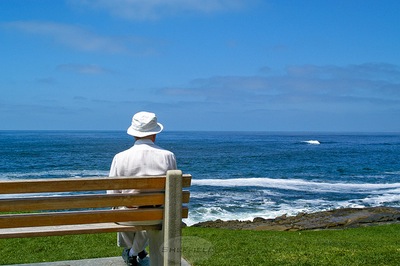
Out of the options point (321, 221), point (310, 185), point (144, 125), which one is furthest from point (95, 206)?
point (310, 185)

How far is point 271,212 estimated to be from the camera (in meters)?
23.0

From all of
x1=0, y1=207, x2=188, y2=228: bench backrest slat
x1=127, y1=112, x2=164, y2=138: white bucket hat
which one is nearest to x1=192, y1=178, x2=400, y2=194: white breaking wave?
x1=127, y1=112, x2=164, y2=138: white bucket hat

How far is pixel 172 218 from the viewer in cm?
442

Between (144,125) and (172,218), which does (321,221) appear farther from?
(172,218)

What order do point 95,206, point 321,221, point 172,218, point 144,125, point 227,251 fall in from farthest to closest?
point 321,221, point 227,251, point 144,125, point 172,218, point 95,206

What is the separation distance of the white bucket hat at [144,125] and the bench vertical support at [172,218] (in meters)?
0.80

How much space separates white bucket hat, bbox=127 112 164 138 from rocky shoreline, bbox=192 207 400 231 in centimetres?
1193

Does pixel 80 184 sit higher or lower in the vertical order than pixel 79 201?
higher

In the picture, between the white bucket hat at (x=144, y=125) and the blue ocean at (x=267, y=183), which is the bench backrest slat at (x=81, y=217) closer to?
the white bucket hat at (x=144, y=125)

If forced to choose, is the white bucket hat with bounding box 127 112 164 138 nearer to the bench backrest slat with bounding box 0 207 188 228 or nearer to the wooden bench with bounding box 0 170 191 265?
the wooden bench with bounding box 0 170 191 265

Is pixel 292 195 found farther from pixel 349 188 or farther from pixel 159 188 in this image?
pixel 159 188

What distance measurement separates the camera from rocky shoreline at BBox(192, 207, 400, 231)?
1731 centimetres

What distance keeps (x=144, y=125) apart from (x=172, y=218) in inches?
41.6

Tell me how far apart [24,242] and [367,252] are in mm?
5376
